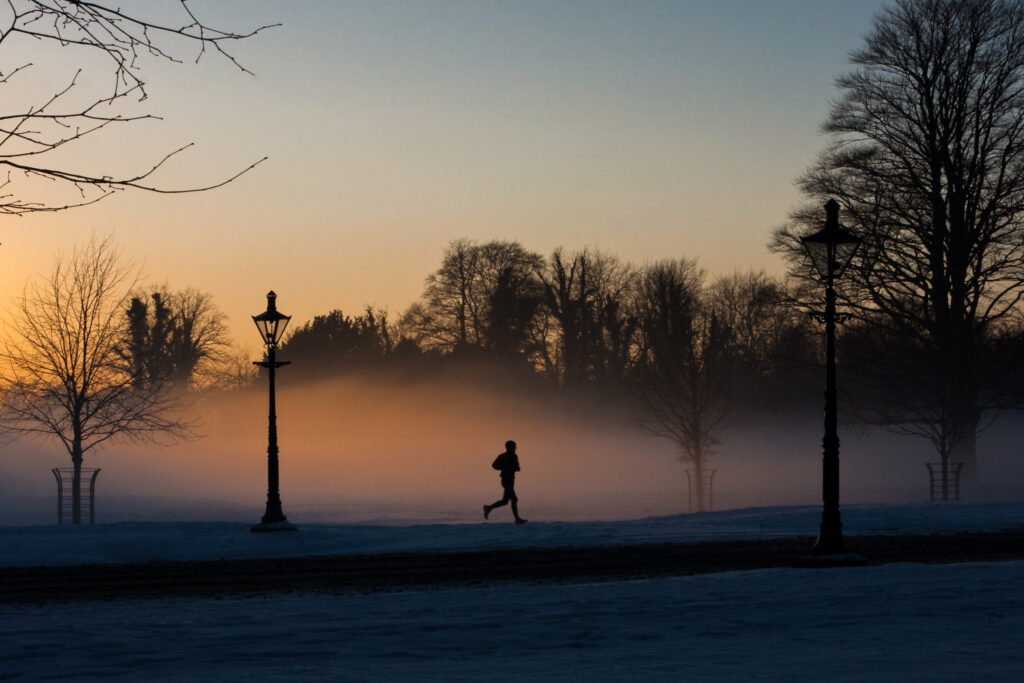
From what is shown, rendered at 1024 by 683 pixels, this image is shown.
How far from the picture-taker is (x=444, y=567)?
16219 millimetres

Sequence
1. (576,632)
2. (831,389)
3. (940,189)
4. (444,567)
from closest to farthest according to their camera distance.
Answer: (576,632)
(831,389)
(444,567)
(940,189)

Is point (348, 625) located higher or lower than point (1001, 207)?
lower

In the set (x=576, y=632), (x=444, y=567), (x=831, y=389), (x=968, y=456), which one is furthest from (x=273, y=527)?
(x=968, y=456)

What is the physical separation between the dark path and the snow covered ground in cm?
123

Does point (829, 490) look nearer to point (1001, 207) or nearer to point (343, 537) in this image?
point (343, 537)

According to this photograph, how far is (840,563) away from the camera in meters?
14.6

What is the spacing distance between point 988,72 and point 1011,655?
2923cm

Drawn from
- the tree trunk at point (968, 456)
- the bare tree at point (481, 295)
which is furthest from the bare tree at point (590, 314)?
the tree trunk at point (968, 456)

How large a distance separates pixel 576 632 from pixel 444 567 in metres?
6.47

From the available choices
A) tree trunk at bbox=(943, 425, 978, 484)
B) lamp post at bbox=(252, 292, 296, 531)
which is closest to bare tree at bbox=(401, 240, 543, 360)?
tree trunk at bbox=(943, 425, 978, 484)

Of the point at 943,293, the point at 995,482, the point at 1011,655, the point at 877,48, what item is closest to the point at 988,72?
the point at 877,48

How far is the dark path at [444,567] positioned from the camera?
1417cm

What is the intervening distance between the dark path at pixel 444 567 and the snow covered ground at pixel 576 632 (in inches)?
48.3

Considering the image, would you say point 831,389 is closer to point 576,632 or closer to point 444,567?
point 444,567
